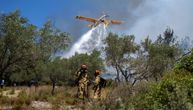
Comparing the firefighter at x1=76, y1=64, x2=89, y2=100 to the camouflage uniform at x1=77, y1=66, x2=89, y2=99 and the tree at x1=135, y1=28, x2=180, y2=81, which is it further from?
the tree at x1=135, y1=28, x2=180, y2=81

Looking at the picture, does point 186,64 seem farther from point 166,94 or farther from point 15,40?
point 15,40

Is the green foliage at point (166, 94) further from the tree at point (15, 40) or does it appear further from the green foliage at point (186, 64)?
the tree at point (15, 40)

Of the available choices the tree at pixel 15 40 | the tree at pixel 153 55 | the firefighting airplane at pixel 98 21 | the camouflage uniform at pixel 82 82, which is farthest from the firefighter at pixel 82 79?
the firefighting airplane at pixel 98 21

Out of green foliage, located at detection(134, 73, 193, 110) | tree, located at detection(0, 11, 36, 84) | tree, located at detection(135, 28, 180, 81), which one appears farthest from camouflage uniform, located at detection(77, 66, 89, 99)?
tree, located at detection(135, 28, 180, 81)

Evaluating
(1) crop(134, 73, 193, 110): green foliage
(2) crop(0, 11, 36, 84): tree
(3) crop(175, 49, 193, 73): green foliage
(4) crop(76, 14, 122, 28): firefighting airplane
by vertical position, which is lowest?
(1) crop(134, 73, 193, 110): green foliage

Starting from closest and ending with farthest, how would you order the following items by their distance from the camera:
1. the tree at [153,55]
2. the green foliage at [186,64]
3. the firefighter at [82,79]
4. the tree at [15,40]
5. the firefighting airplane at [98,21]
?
the green foliage at [186,64]
the firefighter at [82,79]
the tree at [15,40]
the tree at [153,55]
the firefighting airplane at [98,21]

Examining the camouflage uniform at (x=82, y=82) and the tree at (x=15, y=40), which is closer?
the camouflage uniform at (x=82, y=82)

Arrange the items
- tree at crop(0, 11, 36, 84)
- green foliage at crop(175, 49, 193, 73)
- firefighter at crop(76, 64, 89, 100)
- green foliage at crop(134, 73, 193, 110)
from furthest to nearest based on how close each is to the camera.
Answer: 1. tree at crop(0, 11, 36, 84)
2. firefighter at crop(76, 64, 89, 100)
3. green foliage at crop(175, 49, 193, 73)
4. green foliage at crop(134, 73, 193, 110)

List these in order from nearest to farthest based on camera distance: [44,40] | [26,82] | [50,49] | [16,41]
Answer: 1. [16,41]
2. [44,40]
3. [50,49]
4. [26,82]

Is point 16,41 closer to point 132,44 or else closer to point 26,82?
point 132,44

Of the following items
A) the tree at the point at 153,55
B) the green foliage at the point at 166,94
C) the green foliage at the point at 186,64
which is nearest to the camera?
the green foliage at the point at 166,94

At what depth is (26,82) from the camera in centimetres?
7262

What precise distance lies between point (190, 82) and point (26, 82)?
6337cm

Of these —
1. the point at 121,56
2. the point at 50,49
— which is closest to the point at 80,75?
the point at 121,56
